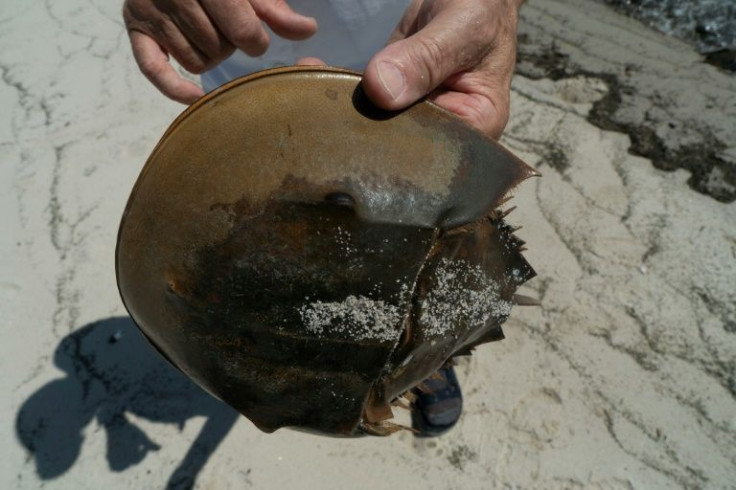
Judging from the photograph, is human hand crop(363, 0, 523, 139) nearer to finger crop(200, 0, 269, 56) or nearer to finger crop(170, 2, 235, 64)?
finger crop(200, 0, 269, 56)

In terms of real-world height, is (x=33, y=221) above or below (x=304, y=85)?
below

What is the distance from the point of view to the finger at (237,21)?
3.79ft

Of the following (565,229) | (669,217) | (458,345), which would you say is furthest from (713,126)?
(458,345)

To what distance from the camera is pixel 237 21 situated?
1.17 m

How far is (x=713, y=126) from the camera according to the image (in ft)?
8.24

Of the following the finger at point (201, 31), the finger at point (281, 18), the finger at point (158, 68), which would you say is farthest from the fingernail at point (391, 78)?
the finger at point (158, 68)

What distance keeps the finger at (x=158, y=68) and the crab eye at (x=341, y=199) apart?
2.32 ft

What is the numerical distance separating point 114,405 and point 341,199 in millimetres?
1616

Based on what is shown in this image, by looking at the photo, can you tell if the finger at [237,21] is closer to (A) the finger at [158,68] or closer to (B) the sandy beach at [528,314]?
(A) the finger at [158,68]

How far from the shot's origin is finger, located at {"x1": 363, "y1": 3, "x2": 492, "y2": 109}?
910 millimetres

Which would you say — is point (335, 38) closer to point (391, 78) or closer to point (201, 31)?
point (201, 31)

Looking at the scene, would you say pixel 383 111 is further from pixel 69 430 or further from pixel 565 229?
pixel 69 430

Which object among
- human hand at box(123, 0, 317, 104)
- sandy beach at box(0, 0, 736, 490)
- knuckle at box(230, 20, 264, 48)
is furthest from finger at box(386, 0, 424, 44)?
sandy beach at box(0, 0, 736, 490)

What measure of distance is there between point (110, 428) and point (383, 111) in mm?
1692
